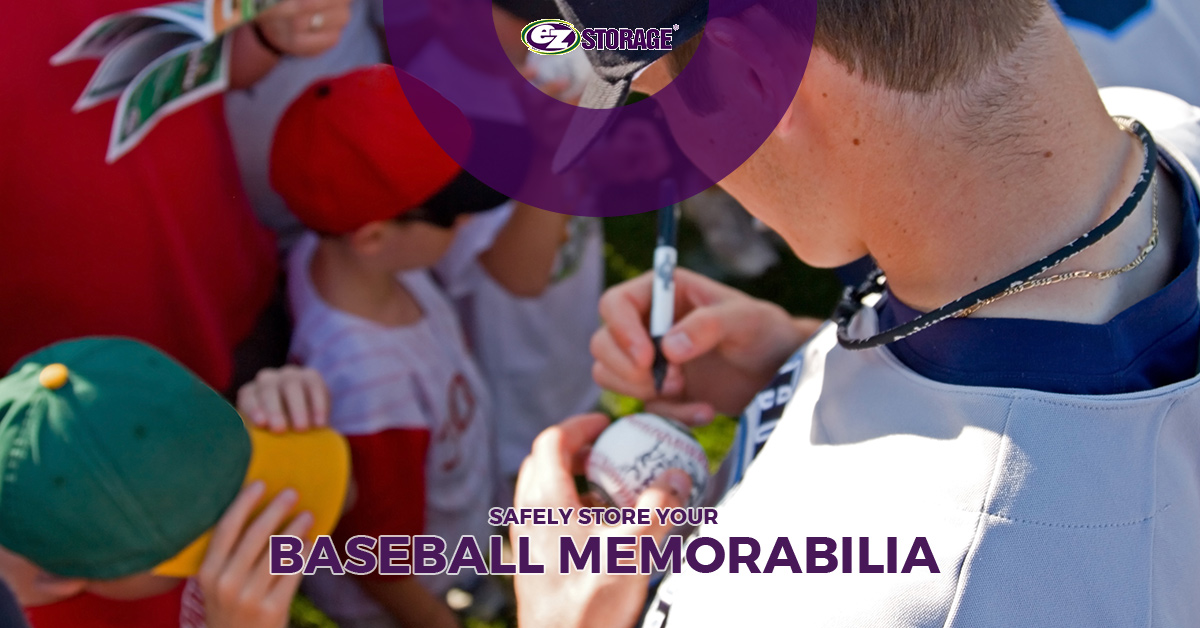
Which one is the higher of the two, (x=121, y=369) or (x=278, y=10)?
(x=278, y=10)

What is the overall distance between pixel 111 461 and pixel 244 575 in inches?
13.1

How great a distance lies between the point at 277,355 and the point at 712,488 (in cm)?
128

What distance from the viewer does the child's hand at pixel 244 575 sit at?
149 centimetres

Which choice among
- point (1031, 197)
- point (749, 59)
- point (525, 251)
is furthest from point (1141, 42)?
point (525, 251)

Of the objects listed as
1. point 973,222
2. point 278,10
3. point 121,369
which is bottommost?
point 121,369

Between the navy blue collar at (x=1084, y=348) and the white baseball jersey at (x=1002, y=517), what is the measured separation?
22mm

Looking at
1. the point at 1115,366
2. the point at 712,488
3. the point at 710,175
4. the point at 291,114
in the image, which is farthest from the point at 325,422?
the point at 1115,366

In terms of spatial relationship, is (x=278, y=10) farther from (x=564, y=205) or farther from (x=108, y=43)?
(x=564, y=205)

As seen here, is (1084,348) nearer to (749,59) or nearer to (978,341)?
(978,341)

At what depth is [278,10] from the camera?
6.45ft

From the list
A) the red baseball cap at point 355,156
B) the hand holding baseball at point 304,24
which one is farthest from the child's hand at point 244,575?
the hand holding baseball at point 304,24

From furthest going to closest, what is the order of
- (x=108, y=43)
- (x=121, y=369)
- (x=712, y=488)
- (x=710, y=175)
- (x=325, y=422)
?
1. (x=325, y=422)
2. (x=712, y=488)
3. (x=108, y=43)
4. (x=121, y=369)
5. (x=710, y=175)

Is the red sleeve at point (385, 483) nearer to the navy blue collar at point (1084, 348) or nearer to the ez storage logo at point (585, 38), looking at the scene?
the ez storage logo at point (585, 38)

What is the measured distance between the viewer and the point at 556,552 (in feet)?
4.55
